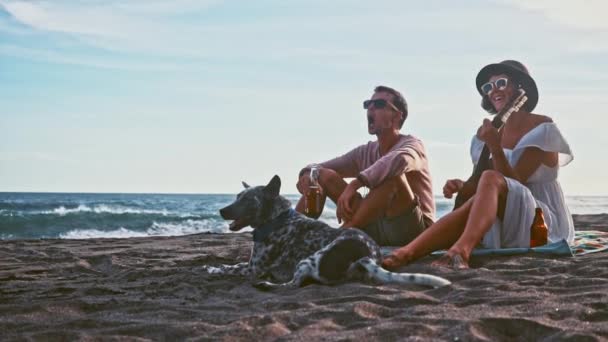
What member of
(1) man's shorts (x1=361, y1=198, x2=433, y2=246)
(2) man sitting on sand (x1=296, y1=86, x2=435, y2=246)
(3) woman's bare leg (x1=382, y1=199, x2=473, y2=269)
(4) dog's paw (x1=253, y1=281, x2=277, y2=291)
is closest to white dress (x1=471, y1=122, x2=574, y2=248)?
(3) woman's bare leg (x1=382, y1=199, x2=473, y2=269)

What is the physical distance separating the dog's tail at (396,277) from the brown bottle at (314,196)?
1540 millimetres

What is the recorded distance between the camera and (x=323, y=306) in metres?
3.83

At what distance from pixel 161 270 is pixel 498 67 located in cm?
368

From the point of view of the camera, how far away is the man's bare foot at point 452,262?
5043 mm

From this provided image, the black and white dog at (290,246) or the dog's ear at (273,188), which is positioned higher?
the dog's ear at (273,188)

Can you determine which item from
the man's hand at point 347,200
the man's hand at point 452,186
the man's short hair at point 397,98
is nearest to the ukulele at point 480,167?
the man's hand at point 452,186

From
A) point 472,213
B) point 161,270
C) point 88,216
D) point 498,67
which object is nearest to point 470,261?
point 472,213

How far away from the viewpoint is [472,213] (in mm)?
5234

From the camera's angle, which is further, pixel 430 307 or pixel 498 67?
pixel 498 67

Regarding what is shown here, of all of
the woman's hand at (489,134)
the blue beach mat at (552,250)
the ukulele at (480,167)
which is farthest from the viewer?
the ukulele at (480,167)

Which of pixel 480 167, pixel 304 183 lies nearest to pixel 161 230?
pixel 304 183

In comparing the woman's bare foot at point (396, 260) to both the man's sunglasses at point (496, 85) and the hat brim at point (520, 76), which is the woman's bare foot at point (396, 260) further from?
the hat brim at point (520, 76)

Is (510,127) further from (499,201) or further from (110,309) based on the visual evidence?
(110,309)

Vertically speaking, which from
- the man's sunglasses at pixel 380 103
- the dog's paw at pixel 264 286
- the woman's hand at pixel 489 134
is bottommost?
the dog's paw at pixel 264 286
